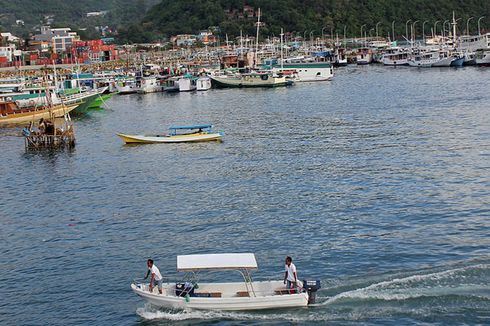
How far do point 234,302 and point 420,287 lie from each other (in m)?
7.48

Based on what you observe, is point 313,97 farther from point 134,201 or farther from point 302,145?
point 134,201

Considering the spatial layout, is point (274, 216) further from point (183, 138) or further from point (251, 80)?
point (251, 80)

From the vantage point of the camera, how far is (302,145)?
6675 centimetres

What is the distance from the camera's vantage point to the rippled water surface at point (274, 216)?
31562 mm

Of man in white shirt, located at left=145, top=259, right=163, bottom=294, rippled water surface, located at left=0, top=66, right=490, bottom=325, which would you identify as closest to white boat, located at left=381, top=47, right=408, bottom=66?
rippled water surface, located at left=0, top=66, right=490, bottom=325

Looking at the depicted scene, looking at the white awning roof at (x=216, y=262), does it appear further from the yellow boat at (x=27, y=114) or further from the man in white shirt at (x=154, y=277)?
the yellow boat at (x=27, y=114)

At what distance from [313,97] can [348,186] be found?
63.0 meters

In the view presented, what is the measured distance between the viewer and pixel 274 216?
43.9 metres

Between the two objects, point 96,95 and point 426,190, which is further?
point 96,95

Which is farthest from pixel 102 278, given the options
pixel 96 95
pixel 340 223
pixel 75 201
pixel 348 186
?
pixel 96 95

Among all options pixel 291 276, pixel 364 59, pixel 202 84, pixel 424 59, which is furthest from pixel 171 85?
pixel 291 276

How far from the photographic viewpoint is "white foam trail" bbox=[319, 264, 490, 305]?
30.7 meters

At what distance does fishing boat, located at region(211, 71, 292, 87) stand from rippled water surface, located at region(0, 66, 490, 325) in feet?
173

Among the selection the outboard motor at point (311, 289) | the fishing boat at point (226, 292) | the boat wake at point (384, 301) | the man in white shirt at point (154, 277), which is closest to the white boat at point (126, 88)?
the man in white shirt at point (154, 277)
